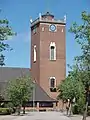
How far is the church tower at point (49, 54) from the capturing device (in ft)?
303

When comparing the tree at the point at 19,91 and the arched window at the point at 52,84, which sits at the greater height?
the arched window at the point at 52,84

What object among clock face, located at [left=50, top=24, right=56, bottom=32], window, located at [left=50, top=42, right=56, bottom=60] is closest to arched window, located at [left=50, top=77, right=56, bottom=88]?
window, located at [left=50, top=42, right=56, bottom=60]

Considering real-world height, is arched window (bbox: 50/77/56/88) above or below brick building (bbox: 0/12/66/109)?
below

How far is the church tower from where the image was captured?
92.4 meters

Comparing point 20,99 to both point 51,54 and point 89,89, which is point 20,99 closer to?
point 89,89

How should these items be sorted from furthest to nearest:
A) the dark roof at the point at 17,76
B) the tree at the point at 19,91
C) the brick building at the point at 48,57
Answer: the brick building at the point at 48,57 → the dark roof at the point at 17,76 → the tree at the point at 19,91

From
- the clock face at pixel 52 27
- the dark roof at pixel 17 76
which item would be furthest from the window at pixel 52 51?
the dark roof at pixel 17 76

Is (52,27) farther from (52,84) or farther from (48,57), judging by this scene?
(52,84)

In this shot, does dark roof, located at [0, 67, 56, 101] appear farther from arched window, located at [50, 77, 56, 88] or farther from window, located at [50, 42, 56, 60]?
window, located at [50, 42, 56, 60]

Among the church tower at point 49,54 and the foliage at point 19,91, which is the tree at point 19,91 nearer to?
the foliage at point 19,91

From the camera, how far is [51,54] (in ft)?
308

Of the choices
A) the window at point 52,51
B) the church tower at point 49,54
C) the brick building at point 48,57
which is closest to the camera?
the brick building at point 48,57

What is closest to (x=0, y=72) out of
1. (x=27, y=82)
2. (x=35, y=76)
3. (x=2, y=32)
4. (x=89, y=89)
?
(x=35, y=76)

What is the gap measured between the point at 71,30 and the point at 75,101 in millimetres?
37048
